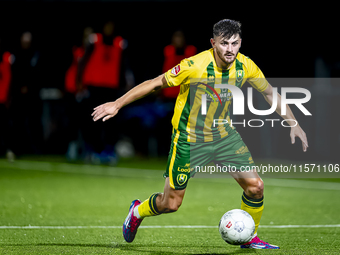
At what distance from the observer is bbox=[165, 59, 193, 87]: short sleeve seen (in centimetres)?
515

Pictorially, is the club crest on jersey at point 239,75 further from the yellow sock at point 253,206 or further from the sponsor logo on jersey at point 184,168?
the yellow sock at point 253,206

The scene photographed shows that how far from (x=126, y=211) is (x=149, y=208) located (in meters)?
1.83

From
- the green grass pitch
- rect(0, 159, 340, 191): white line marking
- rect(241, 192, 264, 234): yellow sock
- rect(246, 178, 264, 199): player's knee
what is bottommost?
rect(0, 159, 340, 191): white line marking

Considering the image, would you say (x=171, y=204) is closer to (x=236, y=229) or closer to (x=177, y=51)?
(x=236, y=229)

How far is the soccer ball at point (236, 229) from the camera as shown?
196 inches

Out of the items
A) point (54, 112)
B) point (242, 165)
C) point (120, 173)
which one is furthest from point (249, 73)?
point (54, 112)

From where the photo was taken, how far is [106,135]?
39.1ft

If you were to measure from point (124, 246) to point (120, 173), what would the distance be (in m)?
5.58

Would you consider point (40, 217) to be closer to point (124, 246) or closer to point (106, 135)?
point (124, 246)

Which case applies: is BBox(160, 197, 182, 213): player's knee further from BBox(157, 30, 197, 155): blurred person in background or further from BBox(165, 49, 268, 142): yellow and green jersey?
BBox(157, 30, 197, 155): blurred person in background

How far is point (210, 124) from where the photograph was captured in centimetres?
542

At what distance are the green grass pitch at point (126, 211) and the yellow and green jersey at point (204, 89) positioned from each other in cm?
104

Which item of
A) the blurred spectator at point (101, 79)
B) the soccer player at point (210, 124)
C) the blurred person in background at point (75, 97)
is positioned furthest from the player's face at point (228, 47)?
the blurred person in background at point (75, 97)

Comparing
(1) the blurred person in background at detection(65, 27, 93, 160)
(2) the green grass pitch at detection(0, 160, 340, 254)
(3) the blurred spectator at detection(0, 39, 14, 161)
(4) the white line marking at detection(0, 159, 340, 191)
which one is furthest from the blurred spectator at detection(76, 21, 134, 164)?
(3) the blurred spectator at detection(0, 39, 14, 161)
